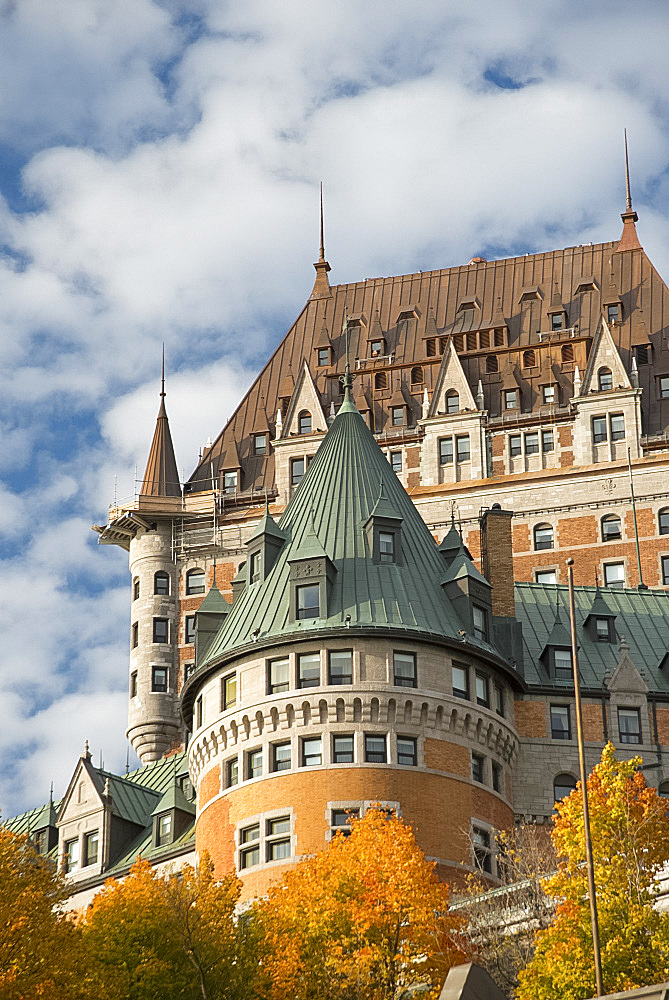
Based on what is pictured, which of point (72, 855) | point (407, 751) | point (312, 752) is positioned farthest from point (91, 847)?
point (407, 751)

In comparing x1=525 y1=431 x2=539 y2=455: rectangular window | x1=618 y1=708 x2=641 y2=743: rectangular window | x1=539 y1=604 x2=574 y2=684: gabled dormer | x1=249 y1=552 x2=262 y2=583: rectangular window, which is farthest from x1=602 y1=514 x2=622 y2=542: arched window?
x1=249 y1=552 x2=262 y2=583: rectangular window

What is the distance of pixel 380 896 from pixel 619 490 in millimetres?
54975

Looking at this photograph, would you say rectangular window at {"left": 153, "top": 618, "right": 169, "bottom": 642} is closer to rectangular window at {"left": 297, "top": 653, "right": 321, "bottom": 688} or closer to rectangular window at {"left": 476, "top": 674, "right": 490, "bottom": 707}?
rectangular window at {"left": 297, "top": 653, "right": 321, "bottom": 688}

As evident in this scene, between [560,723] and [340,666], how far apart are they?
9.68 metres

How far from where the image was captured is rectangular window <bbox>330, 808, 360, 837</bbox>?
6694cm

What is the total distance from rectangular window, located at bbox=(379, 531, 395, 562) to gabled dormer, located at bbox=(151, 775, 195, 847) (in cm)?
1390

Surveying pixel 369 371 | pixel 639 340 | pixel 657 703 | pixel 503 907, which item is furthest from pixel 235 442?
pixel 503 907

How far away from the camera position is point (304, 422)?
117 m

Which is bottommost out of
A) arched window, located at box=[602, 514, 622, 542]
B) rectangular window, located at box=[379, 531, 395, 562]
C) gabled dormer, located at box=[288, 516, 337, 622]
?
gabled dormer, located at box=[288, 516, 337, 622]

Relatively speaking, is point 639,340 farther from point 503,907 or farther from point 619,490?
point 503,907

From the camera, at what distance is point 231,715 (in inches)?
2800

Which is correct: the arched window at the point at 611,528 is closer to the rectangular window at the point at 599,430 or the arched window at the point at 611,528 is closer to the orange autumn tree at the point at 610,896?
the rectangular window at the point at 599,430

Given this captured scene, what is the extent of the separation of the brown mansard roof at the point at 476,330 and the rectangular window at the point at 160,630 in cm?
970

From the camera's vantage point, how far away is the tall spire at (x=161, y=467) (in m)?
118
